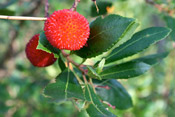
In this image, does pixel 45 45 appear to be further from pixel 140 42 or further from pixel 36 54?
pixel 140 42

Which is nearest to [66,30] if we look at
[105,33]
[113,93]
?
[105,33]

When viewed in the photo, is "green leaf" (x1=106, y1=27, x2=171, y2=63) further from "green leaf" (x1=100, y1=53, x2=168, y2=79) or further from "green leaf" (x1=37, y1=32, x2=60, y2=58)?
"green leaf" (x1=37, y1=32, x2=60, y2=58)

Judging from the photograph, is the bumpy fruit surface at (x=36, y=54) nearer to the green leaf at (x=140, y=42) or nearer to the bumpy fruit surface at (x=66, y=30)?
the bumpy fruit surface at (x=66, y=30)

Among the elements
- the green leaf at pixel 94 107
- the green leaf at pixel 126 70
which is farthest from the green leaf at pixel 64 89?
the green leaf at pixel 126 70

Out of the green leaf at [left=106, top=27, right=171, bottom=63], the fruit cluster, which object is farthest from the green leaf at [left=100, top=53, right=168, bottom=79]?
the fruit cluster

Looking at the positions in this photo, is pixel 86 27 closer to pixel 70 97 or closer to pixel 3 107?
pixel 70 97
